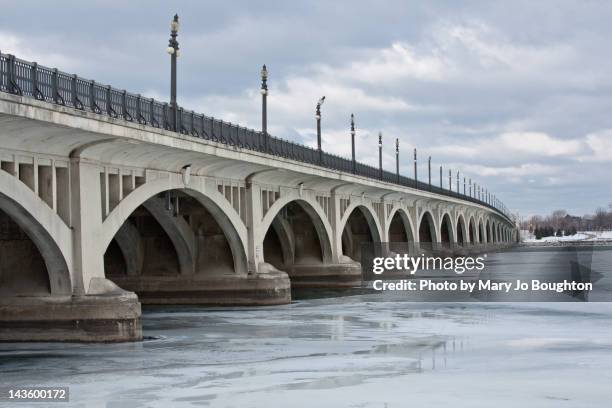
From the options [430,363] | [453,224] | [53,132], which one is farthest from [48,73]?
[453,224]

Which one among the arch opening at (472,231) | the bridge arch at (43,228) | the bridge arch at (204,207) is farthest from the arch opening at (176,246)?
the arch opening at (472,231)

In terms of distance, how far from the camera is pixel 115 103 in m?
29.5

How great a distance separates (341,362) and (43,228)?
29.6 feet

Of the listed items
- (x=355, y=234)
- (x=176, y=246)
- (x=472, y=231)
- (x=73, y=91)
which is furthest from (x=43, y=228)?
(x=472, y=231)

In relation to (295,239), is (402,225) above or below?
above

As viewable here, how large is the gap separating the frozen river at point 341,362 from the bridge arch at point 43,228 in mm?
2152

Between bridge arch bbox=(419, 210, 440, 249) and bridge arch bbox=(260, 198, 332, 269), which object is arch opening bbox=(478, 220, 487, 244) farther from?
bridge arch bbox=(260, 198, 332, 269)

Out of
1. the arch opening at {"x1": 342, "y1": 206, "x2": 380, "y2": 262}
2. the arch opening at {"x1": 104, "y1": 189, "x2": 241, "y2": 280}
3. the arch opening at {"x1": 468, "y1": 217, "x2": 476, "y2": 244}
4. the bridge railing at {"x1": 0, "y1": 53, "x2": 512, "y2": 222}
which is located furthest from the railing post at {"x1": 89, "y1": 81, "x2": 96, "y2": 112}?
the arch opening at {"x1": 468, "y1": 217, "x2": 476, "y2": 244}

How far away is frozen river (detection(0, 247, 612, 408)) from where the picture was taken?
61.1 ft

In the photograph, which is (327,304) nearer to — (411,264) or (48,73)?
(48,73)

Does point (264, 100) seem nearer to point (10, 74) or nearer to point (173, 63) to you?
point (173, 63)

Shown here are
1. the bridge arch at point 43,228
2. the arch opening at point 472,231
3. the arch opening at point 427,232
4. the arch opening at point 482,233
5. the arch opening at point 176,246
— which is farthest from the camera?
the arch opening at point 482,233

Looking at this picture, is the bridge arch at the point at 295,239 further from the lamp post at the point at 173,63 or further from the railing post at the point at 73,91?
the railing post at the point at 73,91

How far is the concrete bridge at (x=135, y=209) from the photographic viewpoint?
86.9ft
